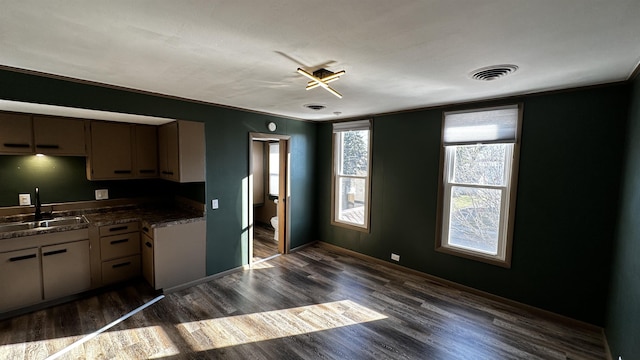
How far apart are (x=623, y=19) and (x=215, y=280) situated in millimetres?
4265

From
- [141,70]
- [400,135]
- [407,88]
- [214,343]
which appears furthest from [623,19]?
[214,343]

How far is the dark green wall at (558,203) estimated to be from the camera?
250cm

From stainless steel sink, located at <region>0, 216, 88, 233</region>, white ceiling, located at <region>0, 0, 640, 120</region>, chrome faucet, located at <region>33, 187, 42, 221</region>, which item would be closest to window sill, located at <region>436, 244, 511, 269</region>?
white ceiling, located at <region>0, 0, 640, 120</region>

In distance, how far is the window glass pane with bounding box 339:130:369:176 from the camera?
14.5 ft

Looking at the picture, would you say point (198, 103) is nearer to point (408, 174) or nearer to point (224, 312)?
point (224, 312)

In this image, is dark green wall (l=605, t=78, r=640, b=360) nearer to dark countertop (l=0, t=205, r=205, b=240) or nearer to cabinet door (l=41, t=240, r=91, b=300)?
dark countertop (l=0, t=205, r=205, b=240)

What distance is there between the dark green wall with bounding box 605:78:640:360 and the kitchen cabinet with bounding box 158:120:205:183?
4049 mm

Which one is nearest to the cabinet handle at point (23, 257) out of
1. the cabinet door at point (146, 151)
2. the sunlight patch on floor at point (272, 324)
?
the cabinet door at point (146, 151)

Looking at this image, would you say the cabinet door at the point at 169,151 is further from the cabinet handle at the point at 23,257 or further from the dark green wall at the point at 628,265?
the dark green wall at the point at 628,265

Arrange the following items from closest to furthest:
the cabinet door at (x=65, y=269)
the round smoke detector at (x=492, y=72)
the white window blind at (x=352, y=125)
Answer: the round smoke detector at (x=492, y=72), the cabinet door at (x=65, y=269), the white window blind at (x=352, y=125)

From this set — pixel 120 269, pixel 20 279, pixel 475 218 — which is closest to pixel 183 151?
pixel 120 269

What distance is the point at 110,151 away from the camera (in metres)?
3.23

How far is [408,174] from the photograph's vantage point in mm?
3838

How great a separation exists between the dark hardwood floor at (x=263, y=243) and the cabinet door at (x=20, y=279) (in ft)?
7.96
